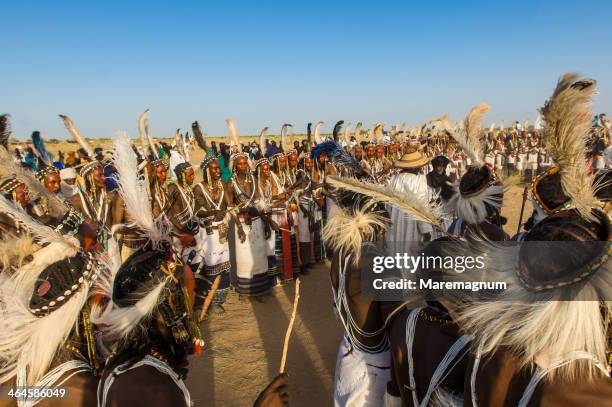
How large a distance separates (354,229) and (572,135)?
142 cm

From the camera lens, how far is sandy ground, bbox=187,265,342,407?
178 inches

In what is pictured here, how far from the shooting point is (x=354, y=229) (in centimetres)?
256

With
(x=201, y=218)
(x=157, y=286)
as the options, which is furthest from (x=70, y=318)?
(x=201, y=218)

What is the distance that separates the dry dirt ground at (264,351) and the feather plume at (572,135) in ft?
12.6

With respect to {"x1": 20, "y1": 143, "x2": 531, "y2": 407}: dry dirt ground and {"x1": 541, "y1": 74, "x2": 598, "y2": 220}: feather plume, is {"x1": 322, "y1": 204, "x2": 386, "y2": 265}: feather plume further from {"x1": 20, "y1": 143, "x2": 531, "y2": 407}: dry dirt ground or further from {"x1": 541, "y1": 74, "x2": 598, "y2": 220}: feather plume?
{"x1": 20, "y1": 143, "x2": 531, "y2": 407}: dry dirt ground

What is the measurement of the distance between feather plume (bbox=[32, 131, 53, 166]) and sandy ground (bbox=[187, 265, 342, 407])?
17.9 ft

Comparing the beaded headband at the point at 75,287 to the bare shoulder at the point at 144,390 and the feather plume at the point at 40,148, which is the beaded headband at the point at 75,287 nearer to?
the bare shoulder at the point at 144,390

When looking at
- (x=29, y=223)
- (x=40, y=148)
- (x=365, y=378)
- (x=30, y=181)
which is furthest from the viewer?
(x=40, y=148)

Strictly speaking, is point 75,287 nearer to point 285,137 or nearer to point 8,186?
point 8,186

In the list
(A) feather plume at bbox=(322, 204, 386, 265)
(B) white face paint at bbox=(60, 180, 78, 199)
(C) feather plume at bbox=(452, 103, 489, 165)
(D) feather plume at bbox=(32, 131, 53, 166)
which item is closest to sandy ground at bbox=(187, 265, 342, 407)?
(A) feather plume at bbox=(322, 204, 386, 265)

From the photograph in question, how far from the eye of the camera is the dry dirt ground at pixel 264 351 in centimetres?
452

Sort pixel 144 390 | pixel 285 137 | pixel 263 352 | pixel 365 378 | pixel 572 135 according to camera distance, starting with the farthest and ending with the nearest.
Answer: pixel 285 137 < pixel 263 352 < pixel 365 378 < pixel 144 390 < pixel 572 135

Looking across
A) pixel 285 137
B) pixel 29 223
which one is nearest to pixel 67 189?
pixel 285 137

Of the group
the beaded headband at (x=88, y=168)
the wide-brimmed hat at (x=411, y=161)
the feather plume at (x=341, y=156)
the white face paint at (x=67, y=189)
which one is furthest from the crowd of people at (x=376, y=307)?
the white face paint at (x=67, y=189)
